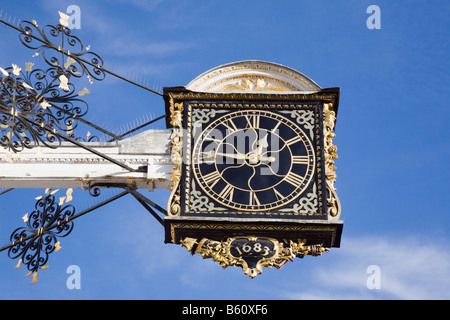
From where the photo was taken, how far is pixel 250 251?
55.7 feet

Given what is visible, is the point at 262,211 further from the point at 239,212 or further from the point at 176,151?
the point at 176,151

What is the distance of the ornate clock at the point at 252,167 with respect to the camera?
17.0 m

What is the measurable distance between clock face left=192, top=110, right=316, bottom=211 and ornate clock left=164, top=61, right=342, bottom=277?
0.01 meters

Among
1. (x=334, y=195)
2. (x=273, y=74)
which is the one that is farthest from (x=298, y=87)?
(x=334, y=195)

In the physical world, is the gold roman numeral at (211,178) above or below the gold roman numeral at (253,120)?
below

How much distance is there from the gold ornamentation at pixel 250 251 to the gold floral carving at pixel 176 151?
0.45 metres

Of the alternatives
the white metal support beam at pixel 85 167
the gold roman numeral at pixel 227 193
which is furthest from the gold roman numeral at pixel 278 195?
the white metal support beam at pixel 85 167

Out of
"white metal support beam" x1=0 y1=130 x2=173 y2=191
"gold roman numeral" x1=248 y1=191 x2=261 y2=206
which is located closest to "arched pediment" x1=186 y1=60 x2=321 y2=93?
"white metal support beam" x1=0 y1=130 x2=173 y2=191

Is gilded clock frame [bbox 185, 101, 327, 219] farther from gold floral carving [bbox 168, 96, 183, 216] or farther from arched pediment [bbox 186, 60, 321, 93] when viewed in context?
arched pediment [bbox 186, 60, 321, 93]

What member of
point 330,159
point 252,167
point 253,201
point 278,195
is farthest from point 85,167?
point 330,159

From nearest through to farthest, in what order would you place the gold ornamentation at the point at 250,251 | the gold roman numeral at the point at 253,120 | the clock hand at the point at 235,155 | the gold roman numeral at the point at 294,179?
the gold ornamentation at the point at 250,251 → the gold roman numeral at the point at 294,179 → the clock hand at the point at 235,155 → the gold roman numeral at the point at 253,120

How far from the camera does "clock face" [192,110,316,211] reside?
17.3 meters

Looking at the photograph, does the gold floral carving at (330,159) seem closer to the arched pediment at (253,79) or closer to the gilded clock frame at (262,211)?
the gilded clock frame at (262,211)

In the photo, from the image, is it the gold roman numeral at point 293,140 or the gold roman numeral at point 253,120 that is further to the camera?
the gold roman numeral at point 253,120
